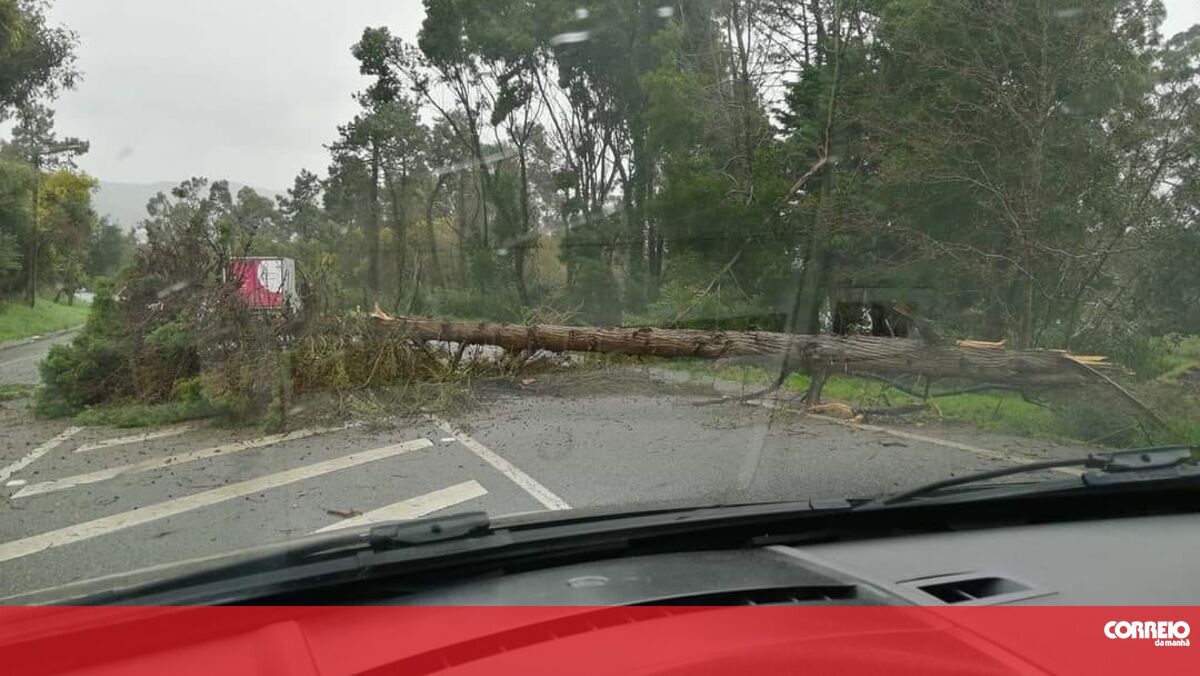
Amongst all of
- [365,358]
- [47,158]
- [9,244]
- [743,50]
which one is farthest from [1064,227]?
[9,244]

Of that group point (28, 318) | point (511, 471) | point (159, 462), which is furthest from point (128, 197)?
point (28, 318)

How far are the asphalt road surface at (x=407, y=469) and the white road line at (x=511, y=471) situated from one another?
16 millimetres

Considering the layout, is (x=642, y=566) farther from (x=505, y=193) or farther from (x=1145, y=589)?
(x=505, y=193)

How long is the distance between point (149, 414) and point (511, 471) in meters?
4.06

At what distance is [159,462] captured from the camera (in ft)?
20.5

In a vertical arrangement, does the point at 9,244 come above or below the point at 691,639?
above

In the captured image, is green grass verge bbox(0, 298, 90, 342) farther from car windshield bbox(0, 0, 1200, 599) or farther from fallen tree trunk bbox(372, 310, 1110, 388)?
fallen tree trunk bbox(372, 310, 1110, 388)

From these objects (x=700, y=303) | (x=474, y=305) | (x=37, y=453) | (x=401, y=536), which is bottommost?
(x=37, y=453)

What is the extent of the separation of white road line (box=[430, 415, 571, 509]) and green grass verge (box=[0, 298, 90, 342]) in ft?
21.3

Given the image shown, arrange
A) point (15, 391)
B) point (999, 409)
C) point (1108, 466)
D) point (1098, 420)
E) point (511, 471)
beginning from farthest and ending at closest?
point (15, 391)
point (999, 409)
point (1098, 420)
point (511, 471)
point (1108, 466)

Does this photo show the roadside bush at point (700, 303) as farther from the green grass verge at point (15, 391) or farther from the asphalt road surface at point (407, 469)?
the green grass verge at point (15, 391)

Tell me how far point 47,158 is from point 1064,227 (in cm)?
1038

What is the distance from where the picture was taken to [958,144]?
9742 millimetres

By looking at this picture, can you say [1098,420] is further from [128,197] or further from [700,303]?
[128,197]
